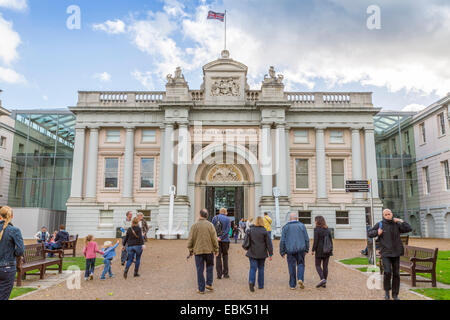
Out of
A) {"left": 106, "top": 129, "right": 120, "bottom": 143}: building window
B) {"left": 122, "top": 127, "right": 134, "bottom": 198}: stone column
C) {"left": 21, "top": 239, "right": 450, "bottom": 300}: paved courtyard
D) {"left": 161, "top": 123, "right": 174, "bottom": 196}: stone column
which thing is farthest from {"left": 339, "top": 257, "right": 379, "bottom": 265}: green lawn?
{"left": 106, "top": 129, "right": 120, "bottom": 143}: building window

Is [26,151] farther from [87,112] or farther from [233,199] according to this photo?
[233,199]

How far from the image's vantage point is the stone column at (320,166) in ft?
91.1

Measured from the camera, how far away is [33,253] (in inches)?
418

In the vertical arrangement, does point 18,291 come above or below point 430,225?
below

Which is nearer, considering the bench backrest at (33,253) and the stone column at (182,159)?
the bench backrest at (33,253)

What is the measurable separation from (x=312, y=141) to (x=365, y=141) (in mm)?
4036

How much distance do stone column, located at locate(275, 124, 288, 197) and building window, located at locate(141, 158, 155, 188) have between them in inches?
378

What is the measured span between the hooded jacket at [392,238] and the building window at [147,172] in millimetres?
22384

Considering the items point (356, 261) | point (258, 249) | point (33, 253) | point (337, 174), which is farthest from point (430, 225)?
point (33, 253)

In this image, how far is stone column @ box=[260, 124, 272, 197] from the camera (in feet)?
87.6

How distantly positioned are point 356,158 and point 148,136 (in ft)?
53.5

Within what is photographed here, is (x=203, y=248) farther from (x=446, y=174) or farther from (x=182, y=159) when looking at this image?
(x=446, y=174)

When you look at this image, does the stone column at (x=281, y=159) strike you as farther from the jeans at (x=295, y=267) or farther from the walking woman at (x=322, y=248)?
the jeans at (x=295, y=267)

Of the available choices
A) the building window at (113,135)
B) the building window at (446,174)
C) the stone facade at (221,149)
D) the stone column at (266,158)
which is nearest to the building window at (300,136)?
the stone facade at (221,149)
